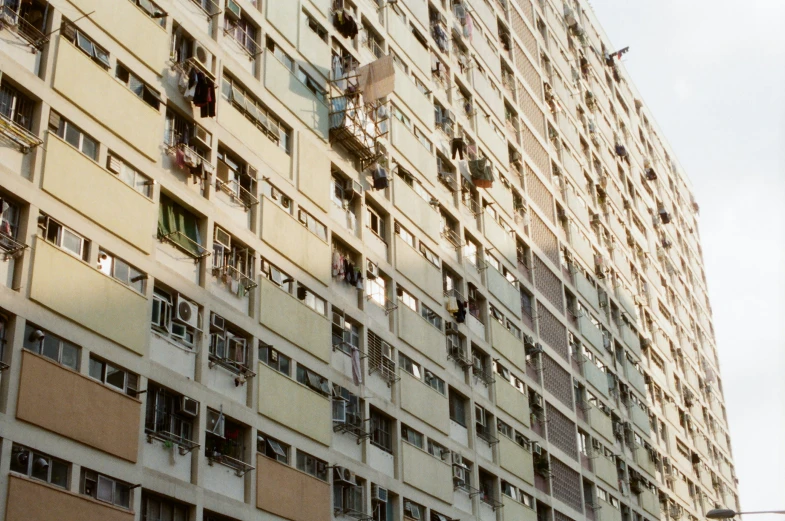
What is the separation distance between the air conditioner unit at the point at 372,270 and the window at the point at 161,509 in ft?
35.0

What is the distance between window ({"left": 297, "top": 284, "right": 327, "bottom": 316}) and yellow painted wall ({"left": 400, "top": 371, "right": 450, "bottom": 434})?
380 centimetres

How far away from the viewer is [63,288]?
20.6 meters

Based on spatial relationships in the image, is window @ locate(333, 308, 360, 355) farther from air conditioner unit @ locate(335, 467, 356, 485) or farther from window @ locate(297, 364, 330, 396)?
air conditioner unit @ locate(335, 467, 356, 485)

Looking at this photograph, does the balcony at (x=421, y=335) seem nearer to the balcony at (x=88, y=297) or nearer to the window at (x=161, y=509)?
the window at (x=161, y=509)

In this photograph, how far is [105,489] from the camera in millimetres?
20391

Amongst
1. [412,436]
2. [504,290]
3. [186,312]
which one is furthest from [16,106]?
[504,290]

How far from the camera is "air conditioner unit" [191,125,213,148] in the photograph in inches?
1004

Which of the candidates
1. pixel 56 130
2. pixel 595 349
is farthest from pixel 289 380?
pixel 595 349

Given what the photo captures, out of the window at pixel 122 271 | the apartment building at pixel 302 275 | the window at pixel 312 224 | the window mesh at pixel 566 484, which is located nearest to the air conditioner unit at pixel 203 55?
the apartment building at pixel 302 275

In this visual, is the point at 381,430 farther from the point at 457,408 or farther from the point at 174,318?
the point at 174,318

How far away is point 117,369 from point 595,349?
98.9ft

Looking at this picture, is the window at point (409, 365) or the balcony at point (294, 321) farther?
the window at point (409, 365)

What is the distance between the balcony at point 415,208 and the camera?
34.1m

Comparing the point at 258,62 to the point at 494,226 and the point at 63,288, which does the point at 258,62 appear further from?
the point at 494,226
